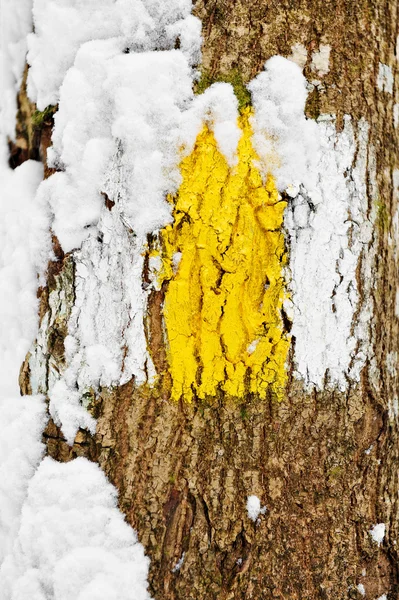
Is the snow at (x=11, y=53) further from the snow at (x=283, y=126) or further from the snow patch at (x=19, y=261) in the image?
the snow at (x=283, y=126)

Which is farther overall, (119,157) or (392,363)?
(392,363)

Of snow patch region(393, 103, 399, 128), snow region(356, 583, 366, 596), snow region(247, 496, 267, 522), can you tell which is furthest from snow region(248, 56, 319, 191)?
snow region(356, 583, 366, 596)

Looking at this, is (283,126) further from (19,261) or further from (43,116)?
(19,261)

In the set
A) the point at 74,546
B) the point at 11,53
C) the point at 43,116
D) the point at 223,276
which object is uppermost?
the point at 11,53

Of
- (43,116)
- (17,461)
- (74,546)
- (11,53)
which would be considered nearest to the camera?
(74,546)

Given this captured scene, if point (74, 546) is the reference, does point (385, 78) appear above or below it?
above

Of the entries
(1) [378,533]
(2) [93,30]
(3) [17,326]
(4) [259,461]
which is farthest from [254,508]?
(2) [93,30]

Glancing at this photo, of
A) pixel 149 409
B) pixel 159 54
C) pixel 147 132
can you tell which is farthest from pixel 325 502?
pixel 159 54

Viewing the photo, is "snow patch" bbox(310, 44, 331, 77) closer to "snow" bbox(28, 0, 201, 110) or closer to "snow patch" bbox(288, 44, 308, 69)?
"snow patch" bbox(288, 44, 308, 69)
